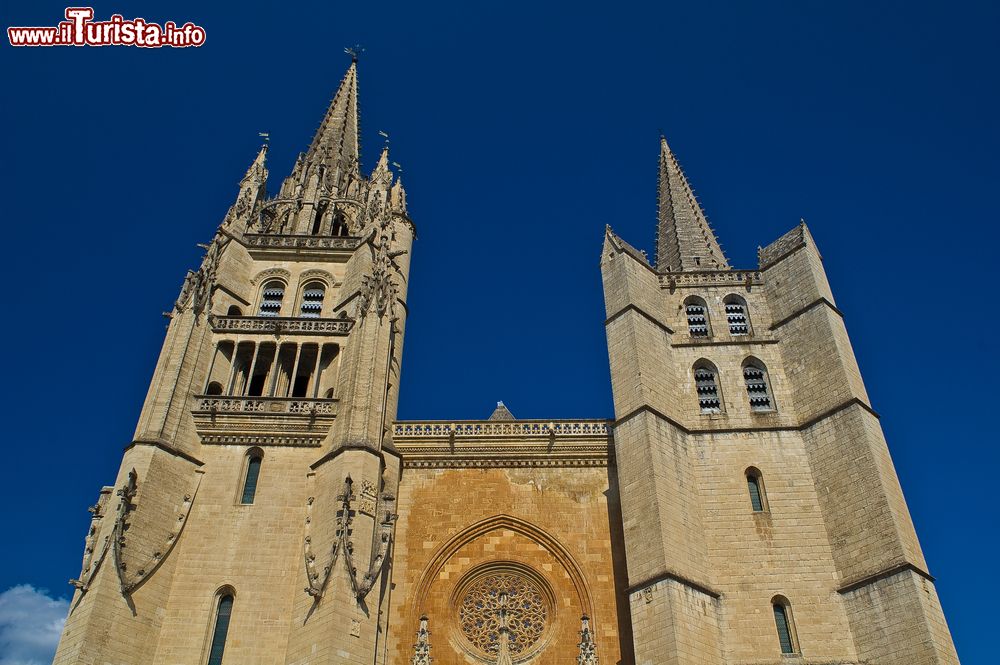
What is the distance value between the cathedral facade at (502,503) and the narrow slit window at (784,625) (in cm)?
5

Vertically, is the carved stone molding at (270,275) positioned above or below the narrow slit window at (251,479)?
above

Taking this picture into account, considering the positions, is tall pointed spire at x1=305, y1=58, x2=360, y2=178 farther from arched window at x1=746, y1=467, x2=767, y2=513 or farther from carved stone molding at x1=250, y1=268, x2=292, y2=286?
arched window at x1=746, y1=467, x2=767, y2=513

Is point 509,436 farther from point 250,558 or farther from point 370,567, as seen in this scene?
point 250,558

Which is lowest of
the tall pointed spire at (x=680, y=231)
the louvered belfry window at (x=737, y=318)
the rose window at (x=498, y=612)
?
the rose window at (x=498, y=612)

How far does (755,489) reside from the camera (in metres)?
19.9

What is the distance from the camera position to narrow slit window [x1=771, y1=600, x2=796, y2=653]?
17266 mm

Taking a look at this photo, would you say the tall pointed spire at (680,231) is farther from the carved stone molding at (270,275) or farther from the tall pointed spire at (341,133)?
the carved stone molding at (270,275)

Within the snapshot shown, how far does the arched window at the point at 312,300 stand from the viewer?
2381 centimetres

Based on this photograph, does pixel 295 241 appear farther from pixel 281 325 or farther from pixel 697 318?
pixel 697 318

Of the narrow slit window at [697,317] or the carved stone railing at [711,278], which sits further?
the carved stone railing at [711,278]

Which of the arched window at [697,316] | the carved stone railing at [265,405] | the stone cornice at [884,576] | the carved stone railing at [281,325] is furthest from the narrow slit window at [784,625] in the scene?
the carved stone railing at [281,325]

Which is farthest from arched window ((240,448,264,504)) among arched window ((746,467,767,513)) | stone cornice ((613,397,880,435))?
arched window ((746,467,767,513))

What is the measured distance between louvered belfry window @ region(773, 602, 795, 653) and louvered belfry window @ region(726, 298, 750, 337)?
322 inches

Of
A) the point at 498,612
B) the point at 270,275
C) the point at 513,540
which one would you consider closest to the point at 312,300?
the point at 270,275
